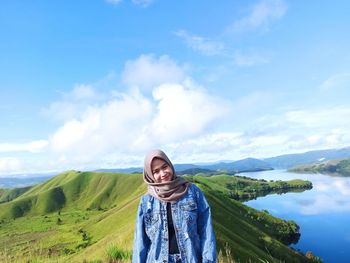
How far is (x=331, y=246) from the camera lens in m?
87.4

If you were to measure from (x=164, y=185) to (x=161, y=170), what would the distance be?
0.91 ft

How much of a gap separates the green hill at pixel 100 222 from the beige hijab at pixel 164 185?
5155 millimetres

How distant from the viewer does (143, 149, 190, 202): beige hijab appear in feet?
20.3

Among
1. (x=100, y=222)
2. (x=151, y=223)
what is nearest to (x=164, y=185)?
(x=151, y=223)

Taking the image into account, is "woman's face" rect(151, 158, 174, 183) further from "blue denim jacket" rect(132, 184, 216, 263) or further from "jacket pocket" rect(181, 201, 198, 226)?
"jacket pocket" rect(181, 201, 198, 226)

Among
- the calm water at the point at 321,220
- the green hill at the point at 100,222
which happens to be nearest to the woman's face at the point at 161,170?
the green hill at the point at 100,222

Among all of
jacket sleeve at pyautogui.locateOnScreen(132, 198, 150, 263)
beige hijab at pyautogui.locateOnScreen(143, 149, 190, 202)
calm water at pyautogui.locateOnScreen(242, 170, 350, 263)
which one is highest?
beige hijab at pyautogui.locateOnScreen(143, 149, 190, 202)

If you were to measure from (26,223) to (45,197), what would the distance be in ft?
97.1

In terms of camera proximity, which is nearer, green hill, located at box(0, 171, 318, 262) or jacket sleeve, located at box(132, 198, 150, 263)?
jacket sleeve, located at box(132, 198, 150, 263)

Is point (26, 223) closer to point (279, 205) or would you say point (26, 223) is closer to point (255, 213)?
point (255, 213)

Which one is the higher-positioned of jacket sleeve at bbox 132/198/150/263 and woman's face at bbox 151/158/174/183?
woman's face at bbox 151/158/174/183

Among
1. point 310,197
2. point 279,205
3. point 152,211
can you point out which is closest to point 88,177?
point 279,205

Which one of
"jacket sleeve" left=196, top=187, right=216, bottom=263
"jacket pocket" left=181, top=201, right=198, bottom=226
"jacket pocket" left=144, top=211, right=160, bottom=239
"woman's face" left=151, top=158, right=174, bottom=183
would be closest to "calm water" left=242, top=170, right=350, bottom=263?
"jacket sleeve" left=196, top=187, right=216, bottom=263

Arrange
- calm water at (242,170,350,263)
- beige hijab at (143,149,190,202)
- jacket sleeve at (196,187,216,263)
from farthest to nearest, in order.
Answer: calm water at (242,170,350,263), beige hijab at (143,149,190,202), jacket sleeve at (196,187,216,263)
